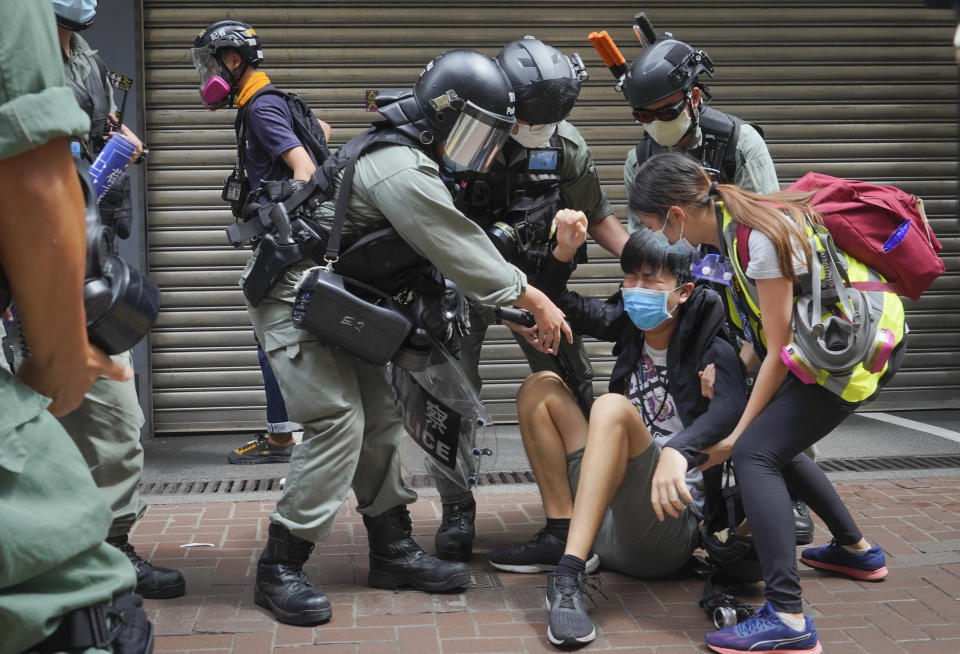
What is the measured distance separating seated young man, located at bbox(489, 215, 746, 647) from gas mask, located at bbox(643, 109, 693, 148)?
725mm

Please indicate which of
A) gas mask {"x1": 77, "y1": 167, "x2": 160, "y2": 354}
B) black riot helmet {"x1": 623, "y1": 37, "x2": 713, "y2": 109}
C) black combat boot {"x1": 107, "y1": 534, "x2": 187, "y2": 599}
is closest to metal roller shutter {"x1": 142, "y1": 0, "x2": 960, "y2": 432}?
black riot helmet {"x1": 623, "y1": 37, "x2": 713, "y2": 109}

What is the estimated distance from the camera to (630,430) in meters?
3.62

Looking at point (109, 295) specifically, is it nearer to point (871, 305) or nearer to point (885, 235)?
point (871, 305)

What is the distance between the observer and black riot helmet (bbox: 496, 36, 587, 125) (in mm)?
4000

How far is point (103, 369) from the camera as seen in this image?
1883 millimetres

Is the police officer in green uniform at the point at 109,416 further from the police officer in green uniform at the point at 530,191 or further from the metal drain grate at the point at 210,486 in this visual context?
the metal drain grate at the point at 210,486

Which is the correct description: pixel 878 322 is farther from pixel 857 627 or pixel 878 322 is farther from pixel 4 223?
pixel 4 223

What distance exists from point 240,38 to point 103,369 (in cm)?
339

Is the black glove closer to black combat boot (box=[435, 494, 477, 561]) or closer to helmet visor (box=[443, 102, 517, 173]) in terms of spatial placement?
helmet visor (box=[443, 102, 517, 173])

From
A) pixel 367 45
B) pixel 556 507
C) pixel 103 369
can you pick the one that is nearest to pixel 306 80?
pixel 367 45

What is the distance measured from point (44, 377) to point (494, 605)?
2376 mm

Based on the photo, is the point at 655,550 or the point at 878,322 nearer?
the point at 878,322

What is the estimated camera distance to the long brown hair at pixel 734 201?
3273 mm

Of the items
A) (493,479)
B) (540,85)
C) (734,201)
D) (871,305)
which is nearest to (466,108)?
(540,85)
